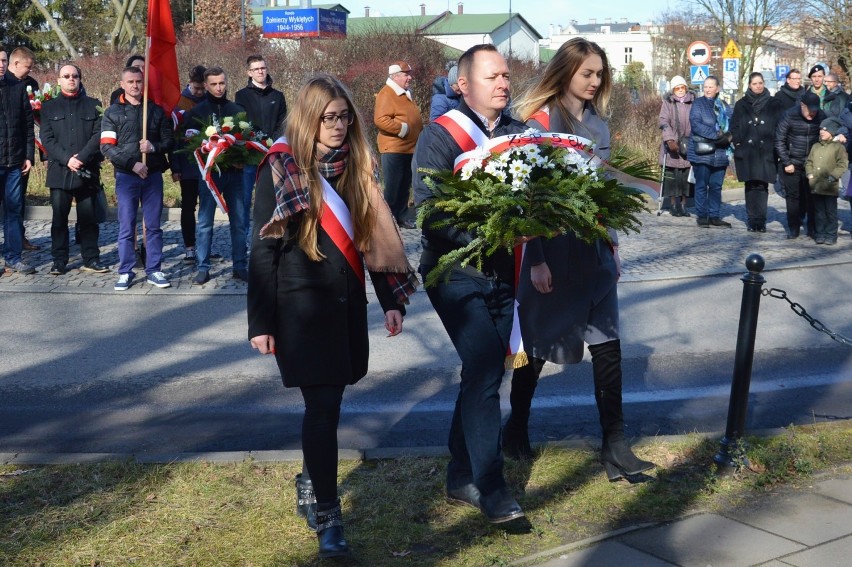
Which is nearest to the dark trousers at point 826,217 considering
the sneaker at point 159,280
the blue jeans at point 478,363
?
the sneaker at point 159,280

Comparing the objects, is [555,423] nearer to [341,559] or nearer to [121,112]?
[341,559]

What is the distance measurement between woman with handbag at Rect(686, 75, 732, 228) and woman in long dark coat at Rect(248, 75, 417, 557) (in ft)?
38.4

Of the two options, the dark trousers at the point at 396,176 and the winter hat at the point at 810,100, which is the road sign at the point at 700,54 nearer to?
the winter hat at the point at 810,100

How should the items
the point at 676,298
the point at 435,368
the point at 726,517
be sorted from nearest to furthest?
the point at 726,517
the point at 435,368
the point at 676,298

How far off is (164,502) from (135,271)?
698 cm

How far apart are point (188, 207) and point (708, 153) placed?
7452mm

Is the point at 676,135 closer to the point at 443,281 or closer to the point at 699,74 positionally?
the point at 699,74

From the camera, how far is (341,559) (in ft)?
14.5

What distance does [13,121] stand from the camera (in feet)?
36.7

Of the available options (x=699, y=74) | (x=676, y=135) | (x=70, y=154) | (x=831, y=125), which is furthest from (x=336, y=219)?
(x=699, y=74)

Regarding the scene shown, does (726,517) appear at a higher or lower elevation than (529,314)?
lower

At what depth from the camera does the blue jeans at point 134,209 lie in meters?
10.5

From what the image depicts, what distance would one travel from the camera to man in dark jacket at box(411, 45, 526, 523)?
4719 millimetres

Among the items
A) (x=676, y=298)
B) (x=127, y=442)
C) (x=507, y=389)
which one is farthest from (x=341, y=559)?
(x=676, y=298)
